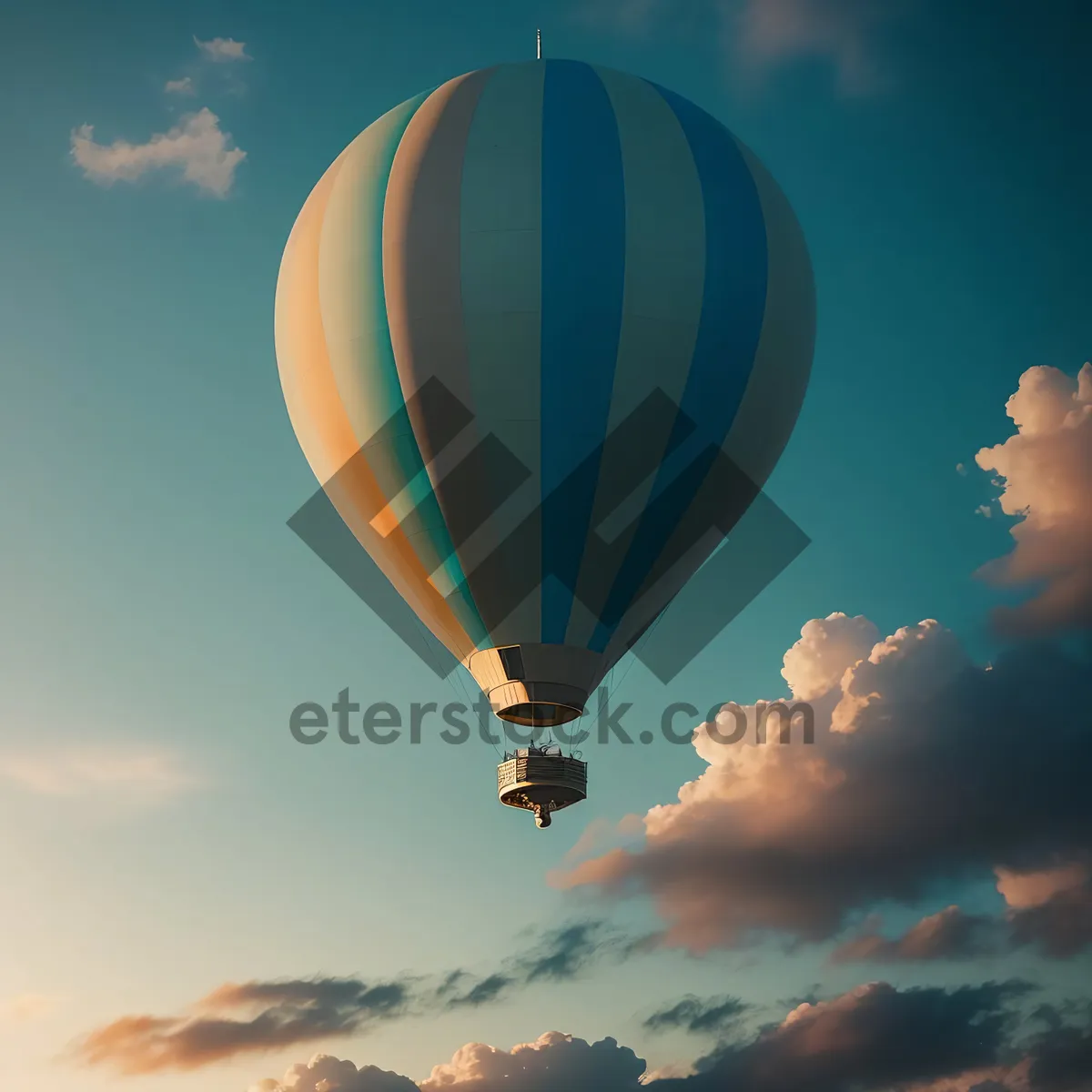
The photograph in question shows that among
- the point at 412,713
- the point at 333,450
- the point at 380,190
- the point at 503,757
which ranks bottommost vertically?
the point at 503,757

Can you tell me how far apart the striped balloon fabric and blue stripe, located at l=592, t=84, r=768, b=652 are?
0.12 feet

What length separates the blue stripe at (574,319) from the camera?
98.0 ft

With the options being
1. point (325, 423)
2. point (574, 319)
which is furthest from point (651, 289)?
point (325, 423)

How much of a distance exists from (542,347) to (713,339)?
2.77 m

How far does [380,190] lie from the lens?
31062 millimetres

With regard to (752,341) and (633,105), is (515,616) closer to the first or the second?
(752,341)

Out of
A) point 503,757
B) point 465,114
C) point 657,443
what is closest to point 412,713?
point 503,757

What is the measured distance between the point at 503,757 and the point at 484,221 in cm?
837

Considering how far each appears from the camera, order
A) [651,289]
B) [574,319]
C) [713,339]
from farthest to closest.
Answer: [713,339], [651,289], [574,319]

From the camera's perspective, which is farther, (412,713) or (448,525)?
(412,713)

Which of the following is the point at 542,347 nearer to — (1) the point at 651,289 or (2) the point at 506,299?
(2) the point at 506,299

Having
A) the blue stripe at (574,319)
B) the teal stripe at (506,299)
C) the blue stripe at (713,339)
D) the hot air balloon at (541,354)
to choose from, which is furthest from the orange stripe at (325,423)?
the blue stripe at (713,339)

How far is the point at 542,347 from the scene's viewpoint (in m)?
29.8

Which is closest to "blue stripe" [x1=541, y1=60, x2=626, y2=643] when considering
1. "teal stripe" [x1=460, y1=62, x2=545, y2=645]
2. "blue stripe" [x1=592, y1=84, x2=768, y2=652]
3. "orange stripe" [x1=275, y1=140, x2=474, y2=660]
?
"teal stripe" [x1=460, y1=62, x2=545, y2=645]
